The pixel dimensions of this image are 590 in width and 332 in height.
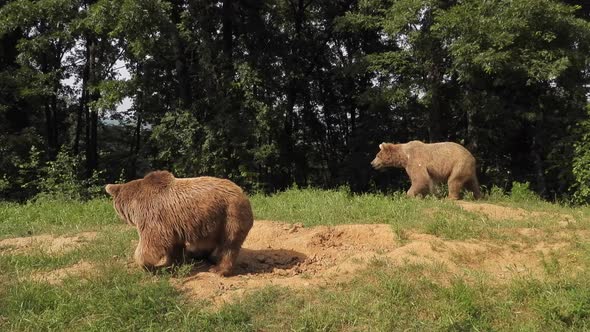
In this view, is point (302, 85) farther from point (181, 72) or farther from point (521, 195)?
point (521, 195)

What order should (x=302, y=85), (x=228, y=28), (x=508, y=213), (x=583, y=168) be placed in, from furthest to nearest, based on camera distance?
(x=302, y=85) → (x=228, y=28) → (x=583, y=168) → (x=508, y=213)

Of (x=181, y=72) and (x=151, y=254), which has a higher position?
(x=181, y=72)

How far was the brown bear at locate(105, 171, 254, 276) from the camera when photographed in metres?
5.34

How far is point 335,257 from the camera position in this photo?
5.98 metres

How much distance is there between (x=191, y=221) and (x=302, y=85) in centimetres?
1640

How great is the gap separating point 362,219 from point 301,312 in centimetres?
296

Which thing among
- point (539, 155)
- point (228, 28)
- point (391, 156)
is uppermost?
point (228, 28)

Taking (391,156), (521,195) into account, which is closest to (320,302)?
(391,156)

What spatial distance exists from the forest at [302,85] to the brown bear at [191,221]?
785cm

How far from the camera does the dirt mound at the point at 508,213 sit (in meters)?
7.66

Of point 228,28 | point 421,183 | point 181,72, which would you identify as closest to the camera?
point 421,183

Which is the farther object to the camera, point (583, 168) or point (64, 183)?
point (64, 183)

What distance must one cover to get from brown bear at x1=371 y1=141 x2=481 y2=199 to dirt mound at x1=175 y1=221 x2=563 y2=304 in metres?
3.82

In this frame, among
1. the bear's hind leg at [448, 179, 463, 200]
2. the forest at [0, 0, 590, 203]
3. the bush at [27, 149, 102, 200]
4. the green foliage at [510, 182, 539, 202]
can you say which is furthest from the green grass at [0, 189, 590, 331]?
the forest at [0, 0, 590, 203]
